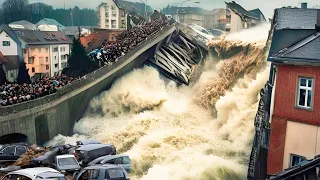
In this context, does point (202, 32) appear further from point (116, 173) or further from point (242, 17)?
point (116, 173)

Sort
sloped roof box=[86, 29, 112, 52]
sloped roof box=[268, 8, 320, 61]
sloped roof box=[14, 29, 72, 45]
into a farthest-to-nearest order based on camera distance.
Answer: sloped roof box=[86, 29, 112, 52]
sloped roof box=[14, 29, 72, 45]
sloped roof box=[268, 8, 320, 61]

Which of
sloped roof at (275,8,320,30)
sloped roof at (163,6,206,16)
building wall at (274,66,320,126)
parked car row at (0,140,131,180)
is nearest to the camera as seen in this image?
building wall at (274,66,320,126)

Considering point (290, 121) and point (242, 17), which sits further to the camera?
point (242, 17)

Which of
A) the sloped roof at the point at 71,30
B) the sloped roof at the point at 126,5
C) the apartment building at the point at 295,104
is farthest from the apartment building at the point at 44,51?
the apartment building at the point at 295,104

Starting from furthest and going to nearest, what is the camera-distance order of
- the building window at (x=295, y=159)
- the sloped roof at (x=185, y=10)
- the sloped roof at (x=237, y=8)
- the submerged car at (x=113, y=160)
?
the sloped roof at (x=185, y=10), the sloped roof at (x=237, y=8), the submerged car at (x=113, y=160), the building window at (x=295, y=159)

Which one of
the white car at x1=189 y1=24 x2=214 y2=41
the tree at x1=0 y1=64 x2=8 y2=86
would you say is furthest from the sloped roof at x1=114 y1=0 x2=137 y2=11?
the tree at x1=0 y1=64 x2=8 y2=86

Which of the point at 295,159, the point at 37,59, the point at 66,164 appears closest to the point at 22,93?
the point at 66,164

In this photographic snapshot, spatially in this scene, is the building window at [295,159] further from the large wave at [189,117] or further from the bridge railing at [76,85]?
the bridge railing at [76,85]

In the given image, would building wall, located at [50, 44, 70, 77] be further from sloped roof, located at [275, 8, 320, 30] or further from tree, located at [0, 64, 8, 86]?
sloped roof, located at [275, 8, 320, 30]
